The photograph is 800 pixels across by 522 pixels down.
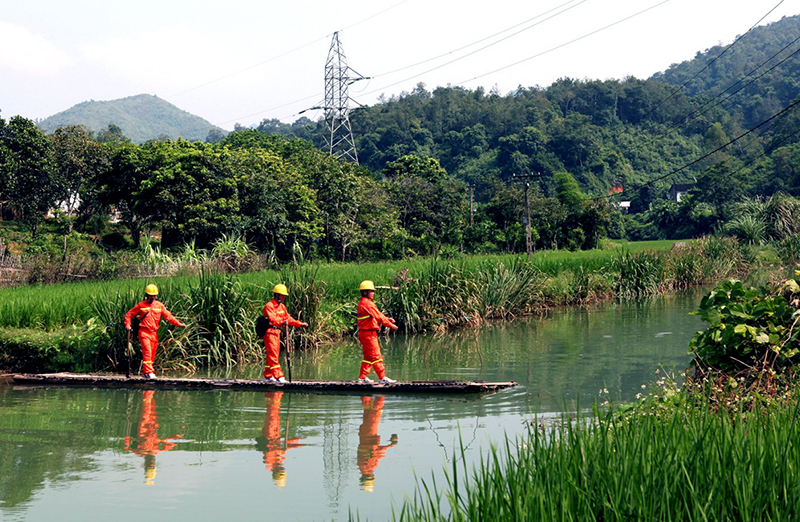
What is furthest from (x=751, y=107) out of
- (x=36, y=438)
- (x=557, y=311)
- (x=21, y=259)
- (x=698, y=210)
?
(x=36, y=438)

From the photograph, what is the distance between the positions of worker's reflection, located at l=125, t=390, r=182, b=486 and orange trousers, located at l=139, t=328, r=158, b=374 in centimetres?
162

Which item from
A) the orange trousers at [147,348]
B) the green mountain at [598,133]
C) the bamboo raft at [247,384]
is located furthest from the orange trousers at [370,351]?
the green mountain at [598,133]

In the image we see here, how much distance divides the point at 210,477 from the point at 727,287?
5976mm

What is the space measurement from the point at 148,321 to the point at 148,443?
4.01 meters

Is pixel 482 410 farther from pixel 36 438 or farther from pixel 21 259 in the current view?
pixel 21 259

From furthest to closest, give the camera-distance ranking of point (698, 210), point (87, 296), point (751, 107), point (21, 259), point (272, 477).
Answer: point (751, 107)
point (698, 210)
point (21, 259)
point (87, 296)
point (272, 477)

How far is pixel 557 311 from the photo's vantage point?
24.2 metres

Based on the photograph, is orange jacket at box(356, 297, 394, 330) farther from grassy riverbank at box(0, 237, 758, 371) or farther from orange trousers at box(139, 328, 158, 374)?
grassy riverbank at box(0, 237, 758, 371)

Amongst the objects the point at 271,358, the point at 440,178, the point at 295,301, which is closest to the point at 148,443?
the point at 271,358

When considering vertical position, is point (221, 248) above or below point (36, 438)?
above

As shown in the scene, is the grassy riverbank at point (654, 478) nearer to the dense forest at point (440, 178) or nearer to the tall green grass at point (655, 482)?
the tall green grass at point (655, 482)

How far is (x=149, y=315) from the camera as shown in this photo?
13.1 metres

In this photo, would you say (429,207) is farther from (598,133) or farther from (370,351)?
(598,133)

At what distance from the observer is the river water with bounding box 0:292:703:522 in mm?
7137
